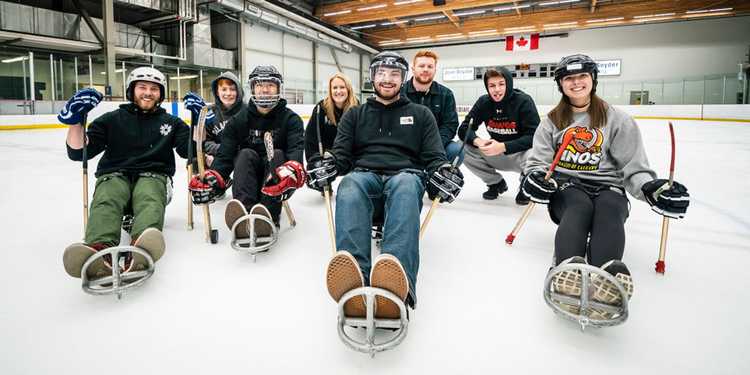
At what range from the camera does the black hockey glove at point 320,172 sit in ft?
5.60

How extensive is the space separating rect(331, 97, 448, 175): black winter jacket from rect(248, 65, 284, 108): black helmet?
613 millimetres

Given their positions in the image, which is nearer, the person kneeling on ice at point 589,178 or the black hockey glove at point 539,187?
the person kneeling on ice at point 589,178

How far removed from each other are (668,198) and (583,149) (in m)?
0.40

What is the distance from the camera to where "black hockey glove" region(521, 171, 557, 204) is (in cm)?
165

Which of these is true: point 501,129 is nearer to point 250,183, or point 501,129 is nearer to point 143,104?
point 250,183

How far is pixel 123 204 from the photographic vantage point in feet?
5.86

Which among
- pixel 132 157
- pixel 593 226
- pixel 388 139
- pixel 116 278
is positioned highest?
pixel 388 139

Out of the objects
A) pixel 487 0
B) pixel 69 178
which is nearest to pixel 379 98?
pixel 69 178

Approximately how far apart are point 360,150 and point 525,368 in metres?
1.20

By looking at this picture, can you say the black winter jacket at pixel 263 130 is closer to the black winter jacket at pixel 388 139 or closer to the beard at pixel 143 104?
the beard at pixel 143 104

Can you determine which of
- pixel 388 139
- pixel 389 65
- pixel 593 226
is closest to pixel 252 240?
pixel 388 139

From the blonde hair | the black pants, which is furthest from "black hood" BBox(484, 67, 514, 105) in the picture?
the black pants

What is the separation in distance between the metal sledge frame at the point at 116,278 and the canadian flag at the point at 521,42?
21.4 meters

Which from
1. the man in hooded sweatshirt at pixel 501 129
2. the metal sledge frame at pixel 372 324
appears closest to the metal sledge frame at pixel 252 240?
the metal sledge frame at pixel 372 324
